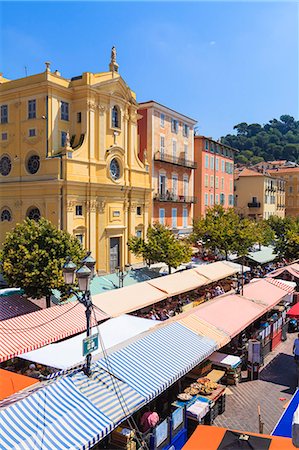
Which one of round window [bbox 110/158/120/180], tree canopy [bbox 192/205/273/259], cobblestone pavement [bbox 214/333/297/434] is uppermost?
round window [bbox 110/158/120/180]

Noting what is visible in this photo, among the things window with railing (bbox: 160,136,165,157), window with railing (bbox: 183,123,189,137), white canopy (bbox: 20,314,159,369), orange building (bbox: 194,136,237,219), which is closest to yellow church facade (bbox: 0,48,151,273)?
window with railing (bbox: 160,136,165,157)

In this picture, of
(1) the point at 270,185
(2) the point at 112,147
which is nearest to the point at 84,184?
(2) the point at 112,147

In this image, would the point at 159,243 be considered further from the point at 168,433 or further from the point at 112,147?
the point at 168,433

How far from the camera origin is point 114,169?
28000 mm

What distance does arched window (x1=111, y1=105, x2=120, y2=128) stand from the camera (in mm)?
27831

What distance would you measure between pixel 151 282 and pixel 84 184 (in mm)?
8691

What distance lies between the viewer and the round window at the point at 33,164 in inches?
1013

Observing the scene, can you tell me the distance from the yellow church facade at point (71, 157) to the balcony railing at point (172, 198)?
4.33 metres

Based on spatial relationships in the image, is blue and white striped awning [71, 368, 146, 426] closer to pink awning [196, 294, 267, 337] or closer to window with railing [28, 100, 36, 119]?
pink awning [196, 294, 267, 337]

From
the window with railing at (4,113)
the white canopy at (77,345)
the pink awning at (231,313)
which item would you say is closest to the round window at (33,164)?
the window with railing at (4,113)

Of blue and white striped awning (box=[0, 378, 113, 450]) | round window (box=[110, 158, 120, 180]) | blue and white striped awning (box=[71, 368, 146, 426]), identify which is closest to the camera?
blue and white striped awning (box=[0, 378, 113, 450])

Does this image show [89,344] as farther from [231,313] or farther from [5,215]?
[5,215]

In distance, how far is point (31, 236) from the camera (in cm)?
1692

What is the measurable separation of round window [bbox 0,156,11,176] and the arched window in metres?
7.41
